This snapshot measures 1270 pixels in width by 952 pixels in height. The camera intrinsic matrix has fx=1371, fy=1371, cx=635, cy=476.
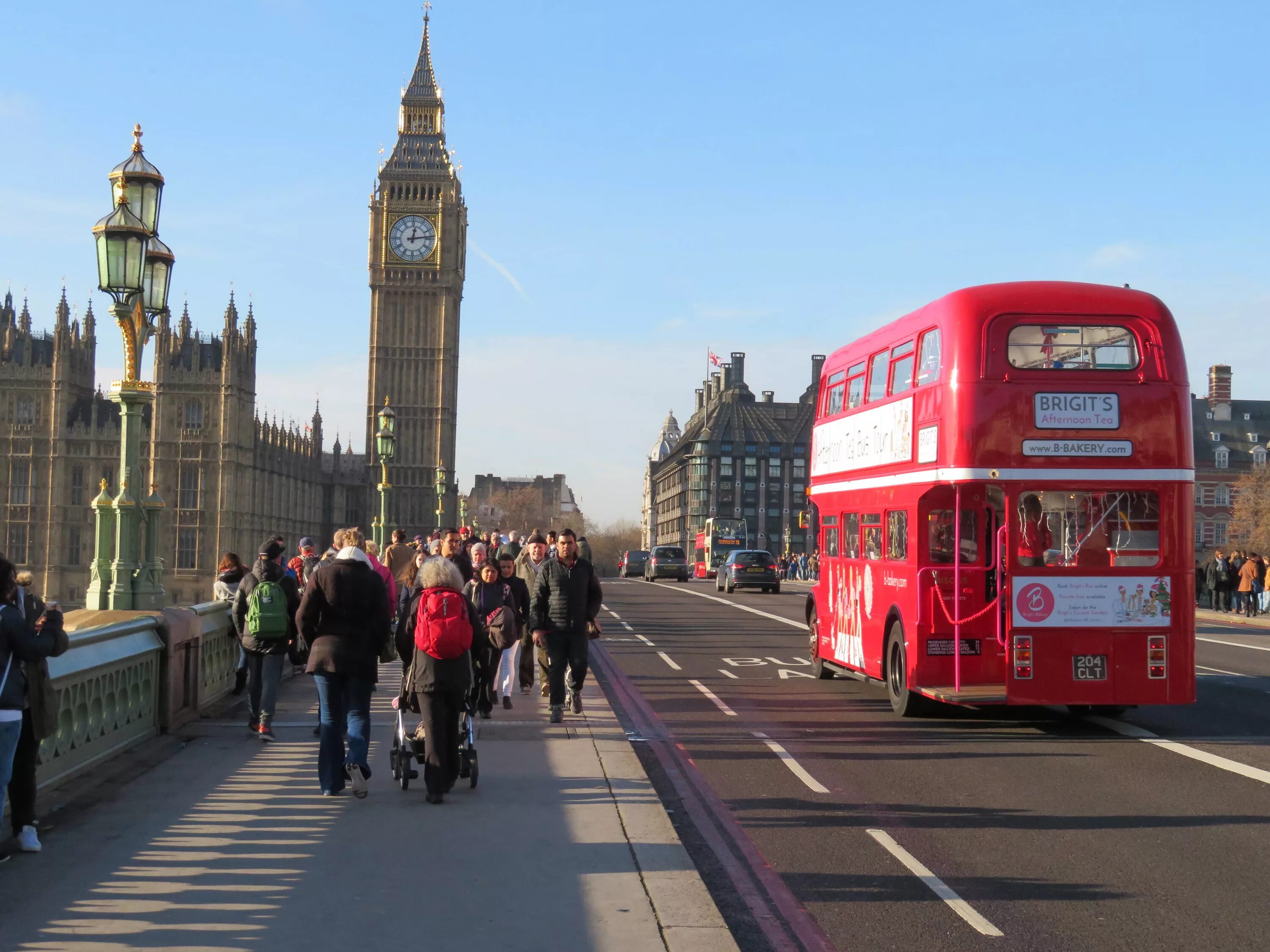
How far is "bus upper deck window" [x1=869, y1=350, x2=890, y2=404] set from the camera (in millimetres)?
15289

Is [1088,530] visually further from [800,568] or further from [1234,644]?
[800,568]

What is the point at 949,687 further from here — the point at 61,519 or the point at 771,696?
the point at 61,519

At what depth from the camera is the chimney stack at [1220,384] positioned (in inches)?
4291

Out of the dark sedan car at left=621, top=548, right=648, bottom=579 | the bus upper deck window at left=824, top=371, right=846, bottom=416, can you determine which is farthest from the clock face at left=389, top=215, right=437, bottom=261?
the bus upper deck window at left=824, top=371, right=846, bottom=416

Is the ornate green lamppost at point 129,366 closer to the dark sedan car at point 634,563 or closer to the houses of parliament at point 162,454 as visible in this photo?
the dark sedan car at point 634,563

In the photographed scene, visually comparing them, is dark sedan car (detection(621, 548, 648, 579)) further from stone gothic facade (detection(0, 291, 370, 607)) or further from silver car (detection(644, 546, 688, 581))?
stone gothic facade (detection(0, 291, 370, 607))

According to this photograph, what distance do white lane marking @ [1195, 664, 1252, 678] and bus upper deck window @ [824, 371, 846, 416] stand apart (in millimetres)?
6872

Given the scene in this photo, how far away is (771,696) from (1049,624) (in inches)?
174

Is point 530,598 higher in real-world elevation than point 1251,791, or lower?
higher

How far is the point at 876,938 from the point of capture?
254 inches

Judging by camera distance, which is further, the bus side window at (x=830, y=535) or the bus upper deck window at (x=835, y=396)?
the bus side window at (x=830, y=535)

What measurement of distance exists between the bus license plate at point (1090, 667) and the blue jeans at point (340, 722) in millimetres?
6872

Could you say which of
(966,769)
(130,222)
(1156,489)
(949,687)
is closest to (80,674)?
(130,222)

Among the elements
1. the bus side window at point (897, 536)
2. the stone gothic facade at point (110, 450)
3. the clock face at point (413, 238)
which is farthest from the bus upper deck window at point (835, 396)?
the clock face at point (413, 238)
